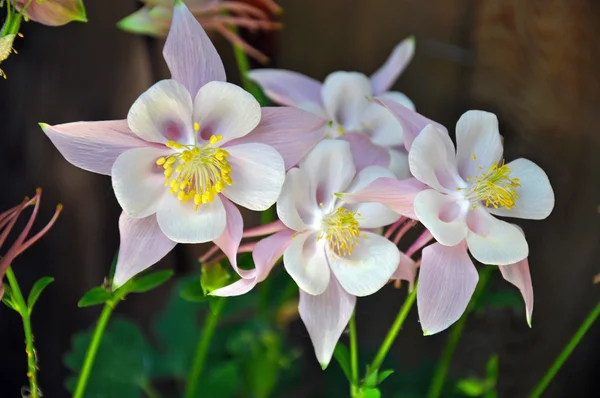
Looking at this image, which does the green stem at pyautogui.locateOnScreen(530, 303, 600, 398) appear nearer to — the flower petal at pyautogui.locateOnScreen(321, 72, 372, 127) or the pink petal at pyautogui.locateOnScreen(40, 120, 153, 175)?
the flower petal at pyautogui.locateOnScreen(321, 72, 372, 127)

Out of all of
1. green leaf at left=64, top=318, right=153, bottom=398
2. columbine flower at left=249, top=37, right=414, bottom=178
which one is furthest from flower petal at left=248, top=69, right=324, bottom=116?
green leaf at left=64, top=318, right=153, bottom=398

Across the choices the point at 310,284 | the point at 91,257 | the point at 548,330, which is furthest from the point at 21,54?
the point at 548,330

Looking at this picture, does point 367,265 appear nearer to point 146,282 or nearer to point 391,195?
point 391,195

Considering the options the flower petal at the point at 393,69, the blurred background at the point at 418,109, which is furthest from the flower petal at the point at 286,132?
the blurred background at the point at 418,109

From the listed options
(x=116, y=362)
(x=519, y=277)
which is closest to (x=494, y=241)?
(x=519, y=277)

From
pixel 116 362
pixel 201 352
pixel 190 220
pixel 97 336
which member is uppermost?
pixel 190 220

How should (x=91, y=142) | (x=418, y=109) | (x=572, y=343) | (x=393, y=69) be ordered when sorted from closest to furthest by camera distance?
1. (x=91, y=142)
2. (x=572, y=343)
3. (x=393, y=69)
4. (x=418, y=109)

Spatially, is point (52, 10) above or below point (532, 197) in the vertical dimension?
above

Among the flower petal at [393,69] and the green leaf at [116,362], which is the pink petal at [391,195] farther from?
the green leaf at [116,362]

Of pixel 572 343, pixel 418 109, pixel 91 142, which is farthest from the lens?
pixel 418 109
